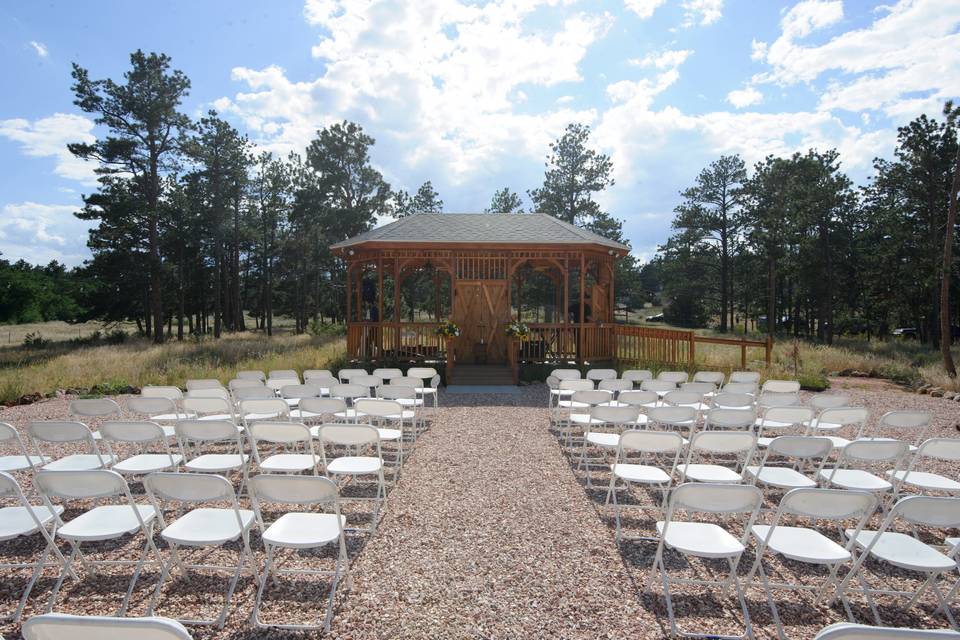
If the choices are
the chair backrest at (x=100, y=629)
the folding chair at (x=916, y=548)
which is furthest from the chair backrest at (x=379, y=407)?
the folding chair at (x=916, y=548)

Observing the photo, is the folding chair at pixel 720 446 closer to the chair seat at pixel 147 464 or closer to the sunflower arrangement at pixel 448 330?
the chair seat at pixel 147 464

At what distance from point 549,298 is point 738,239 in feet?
47.3

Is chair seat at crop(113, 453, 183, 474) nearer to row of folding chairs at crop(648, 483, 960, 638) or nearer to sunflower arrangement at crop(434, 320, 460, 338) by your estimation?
row of folding chairs at crop(648, 483, 960, 638)

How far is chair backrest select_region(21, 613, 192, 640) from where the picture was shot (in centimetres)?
166

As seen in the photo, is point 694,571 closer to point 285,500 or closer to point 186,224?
point 285,500

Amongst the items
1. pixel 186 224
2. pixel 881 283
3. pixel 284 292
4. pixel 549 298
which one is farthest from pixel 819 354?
pixel 284 292

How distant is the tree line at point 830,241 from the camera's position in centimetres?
2112

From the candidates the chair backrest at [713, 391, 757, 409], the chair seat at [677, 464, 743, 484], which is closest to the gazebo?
the chair backrest at [713, 391, 757, 409]

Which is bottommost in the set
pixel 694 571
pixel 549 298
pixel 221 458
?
pixel 694 571

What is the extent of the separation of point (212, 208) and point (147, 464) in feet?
94.7

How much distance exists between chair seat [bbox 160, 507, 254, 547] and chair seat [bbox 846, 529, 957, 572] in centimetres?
402

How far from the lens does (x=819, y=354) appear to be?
17.5 metres

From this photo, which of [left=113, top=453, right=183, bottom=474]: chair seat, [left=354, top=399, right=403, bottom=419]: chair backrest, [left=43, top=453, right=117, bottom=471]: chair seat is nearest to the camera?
[left=113, top=453, right=183, bottom=474]: chair seat

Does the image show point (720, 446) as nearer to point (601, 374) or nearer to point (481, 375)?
point (601, 374)
